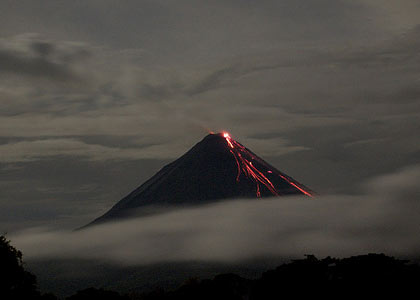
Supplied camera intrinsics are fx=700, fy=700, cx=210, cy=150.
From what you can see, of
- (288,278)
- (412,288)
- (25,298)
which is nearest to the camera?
(25,298)

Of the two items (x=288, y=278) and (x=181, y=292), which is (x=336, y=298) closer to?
(x=288, y=278)

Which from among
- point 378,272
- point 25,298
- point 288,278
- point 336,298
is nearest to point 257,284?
point 288,278

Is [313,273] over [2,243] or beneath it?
beneath

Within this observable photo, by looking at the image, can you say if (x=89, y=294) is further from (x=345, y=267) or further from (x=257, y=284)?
(x=345, y=267)

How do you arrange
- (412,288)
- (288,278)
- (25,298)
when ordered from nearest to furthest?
(25,298)
(412,288)
(288,278)

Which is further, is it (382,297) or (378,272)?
(378,272)

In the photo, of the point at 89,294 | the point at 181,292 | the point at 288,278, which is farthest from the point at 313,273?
the point at 89,294
